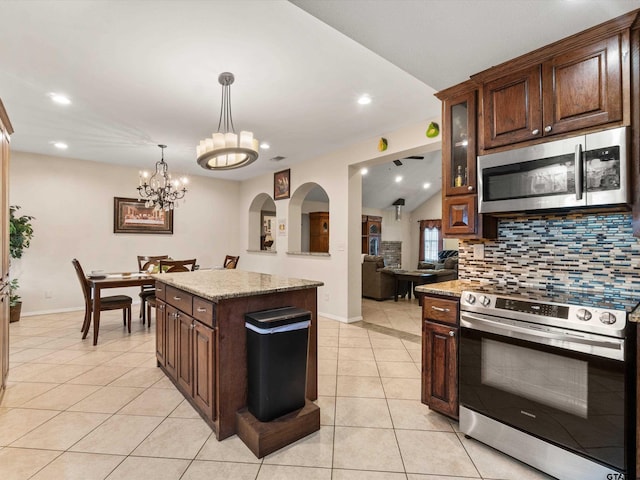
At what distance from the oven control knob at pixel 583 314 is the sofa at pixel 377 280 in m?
4.92

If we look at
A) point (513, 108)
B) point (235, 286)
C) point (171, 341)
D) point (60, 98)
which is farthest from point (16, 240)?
point (513, 108)

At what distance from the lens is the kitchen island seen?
6.36 feet

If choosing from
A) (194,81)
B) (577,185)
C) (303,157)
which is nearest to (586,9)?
(577,185)

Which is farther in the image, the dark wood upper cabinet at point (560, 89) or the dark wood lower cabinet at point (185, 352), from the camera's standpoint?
the dark wood lower cabinet at point (185, 352)

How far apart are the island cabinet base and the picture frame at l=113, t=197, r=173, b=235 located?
5.16 metres

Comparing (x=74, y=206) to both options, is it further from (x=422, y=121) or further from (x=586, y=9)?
(x=586, y=9)

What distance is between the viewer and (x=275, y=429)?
1.85 meters

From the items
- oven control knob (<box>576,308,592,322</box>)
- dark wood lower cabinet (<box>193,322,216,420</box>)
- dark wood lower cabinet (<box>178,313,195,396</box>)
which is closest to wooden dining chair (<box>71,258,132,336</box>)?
dark wood lower cabinet (<box>178,313,195,396</box>)

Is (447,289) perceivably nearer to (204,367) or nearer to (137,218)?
(204,367)

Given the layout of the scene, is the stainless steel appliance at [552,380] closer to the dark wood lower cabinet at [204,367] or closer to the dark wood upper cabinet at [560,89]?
the dark wood upper cabinet at [560,89]

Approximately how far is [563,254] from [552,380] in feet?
2.96

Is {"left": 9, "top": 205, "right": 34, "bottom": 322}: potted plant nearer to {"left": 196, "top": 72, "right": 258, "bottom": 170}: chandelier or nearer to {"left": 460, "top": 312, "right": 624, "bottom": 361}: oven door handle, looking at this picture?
{"left": 196, "top": 72, "right": 258, "bottom": 170}: chandelier

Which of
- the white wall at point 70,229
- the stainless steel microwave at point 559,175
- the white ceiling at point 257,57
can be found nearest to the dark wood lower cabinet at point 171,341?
the white ceiling at point 257,57

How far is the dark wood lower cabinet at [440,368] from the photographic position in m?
2.06
